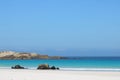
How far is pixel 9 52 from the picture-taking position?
111 metres

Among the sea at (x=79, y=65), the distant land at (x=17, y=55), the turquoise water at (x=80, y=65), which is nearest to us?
the sea at (x=79, y=65)
